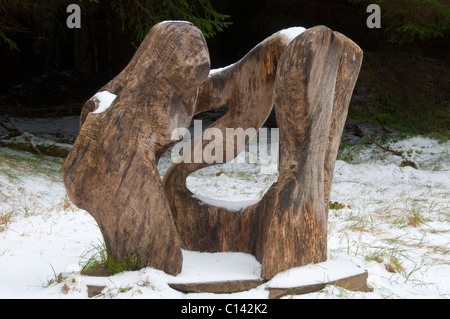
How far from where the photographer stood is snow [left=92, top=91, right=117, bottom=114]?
1.96 metres

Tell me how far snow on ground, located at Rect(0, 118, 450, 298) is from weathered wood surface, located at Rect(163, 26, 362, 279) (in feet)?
0.36

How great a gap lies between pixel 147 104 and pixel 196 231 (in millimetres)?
819

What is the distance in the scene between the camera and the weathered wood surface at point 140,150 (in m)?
1.90

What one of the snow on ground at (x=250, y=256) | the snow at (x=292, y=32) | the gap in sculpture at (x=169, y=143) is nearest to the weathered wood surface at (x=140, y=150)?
the gap in sculpture at (x=169, y=143)

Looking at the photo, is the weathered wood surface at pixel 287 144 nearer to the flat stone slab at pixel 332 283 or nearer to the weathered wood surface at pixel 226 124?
the weathered wood surface at pixel 226 124

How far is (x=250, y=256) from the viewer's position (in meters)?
2.32

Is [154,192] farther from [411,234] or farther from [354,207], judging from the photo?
[354,207]

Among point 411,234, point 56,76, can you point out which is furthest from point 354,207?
point 56,76

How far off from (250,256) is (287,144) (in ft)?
2.17

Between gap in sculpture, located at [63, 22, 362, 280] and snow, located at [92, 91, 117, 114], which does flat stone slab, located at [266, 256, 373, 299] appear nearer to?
gap in sculpture, located at [63, 22, 362, 280]

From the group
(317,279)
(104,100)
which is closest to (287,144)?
(317,279)
